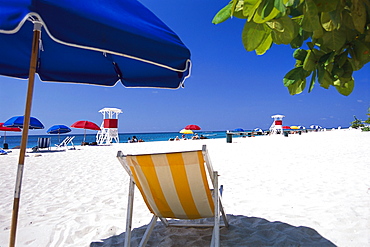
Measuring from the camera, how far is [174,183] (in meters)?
1.77

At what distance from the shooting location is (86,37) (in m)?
1.33

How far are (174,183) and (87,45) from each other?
1.09 m

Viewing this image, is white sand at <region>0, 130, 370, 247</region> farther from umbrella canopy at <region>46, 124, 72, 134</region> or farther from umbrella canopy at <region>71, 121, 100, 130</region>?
umbrella canopy at <region>71, 121, 100, 130</region>

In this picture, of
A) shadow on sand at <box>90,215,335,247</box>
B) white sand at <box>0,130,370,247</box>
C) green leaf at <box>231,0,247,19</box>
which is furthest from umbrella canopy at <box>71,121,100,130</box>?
green leaf at <box>231,0,247,19</box>

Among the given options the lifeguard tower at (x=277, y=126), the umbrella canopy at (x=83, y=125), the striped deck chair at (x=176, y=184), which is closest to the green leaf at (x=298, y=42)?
the striped deck chair at (x=176, y=184)

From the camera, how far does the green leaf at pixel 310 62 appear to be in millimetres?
835

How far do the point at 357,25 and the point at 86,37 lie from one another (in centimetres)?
125

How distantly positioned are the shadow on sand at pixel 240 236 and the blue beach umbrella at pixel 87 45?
3.52ft

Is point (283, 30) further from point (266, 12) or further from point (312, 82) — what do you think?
point (312, 82)

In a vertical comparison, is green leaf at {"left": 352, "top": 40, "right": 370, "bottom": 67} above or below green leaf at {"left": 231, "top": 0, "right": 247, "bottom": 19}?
below

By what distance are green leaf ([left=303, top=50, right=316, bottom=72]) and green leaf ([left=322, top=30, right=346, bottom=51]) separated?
0.27 ft

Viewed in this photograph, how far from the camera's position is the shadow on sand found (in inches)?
79.5

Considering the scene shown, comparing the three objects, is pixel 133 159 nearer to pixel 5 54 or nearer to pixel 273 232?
pixel 273 232

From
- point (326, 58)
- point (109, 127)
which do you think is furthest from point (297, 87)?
point (109, 127)
